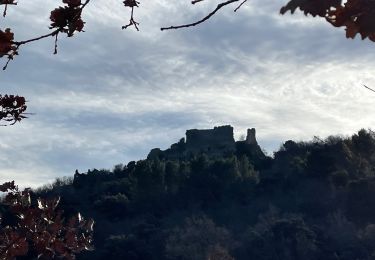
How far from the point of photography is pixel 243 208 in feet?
201

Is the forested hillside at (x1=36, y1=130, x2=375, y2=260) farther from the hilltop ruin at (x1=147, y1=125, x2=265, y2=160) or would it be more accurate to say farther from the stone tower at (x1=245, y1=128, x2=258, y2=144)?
the hilltop ruin at (x1=147, y1=125, x2=265, y2=160)

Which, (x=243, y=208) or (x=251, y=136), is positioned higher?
(x=251, y=136)

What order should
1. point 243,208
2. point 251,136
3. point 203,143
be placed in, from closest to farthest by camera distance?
point 243,208, point 251,136, point 203,143

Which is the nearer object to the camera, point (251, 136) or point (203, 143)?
point (251, 136)

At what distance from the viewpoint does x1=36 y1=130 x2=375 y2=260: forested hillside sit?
46000 mm

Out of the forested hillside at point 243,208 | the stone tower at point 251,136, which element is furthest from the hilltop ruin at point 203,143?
the forested hillside at point 243,208

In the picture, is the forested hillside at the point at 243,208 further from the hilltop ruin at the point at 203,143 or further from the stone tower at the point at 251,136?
the hilltop ruin at the point at 203,143

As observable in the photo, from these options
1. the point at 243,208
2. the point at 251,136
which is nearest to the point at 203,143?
the point at 251,136

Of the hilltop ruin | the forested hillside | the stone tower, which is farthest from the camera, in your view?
the hilltop ruin

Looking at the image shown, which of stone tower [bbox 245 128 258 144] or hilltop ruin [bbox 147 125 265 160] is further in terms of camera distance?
hilltop ruin [bbox 147 125 265 160]

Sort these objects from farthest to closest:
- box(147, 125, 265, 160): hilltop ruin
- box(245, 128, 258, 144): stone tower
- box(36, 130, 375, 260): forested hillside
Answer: box(147, 125, 265, 160): hilltop ruin, box(245, 128, 258, 144): stone tower, box(36, 130, 375, 260): forested hillside

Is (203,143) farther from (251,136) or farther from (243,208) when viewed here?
(243,208)

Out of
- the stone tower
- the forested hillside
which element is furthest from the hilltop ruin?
the forested hillside

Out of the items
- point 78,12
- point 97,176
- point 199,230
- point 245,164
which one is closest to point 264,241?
point 199,230
